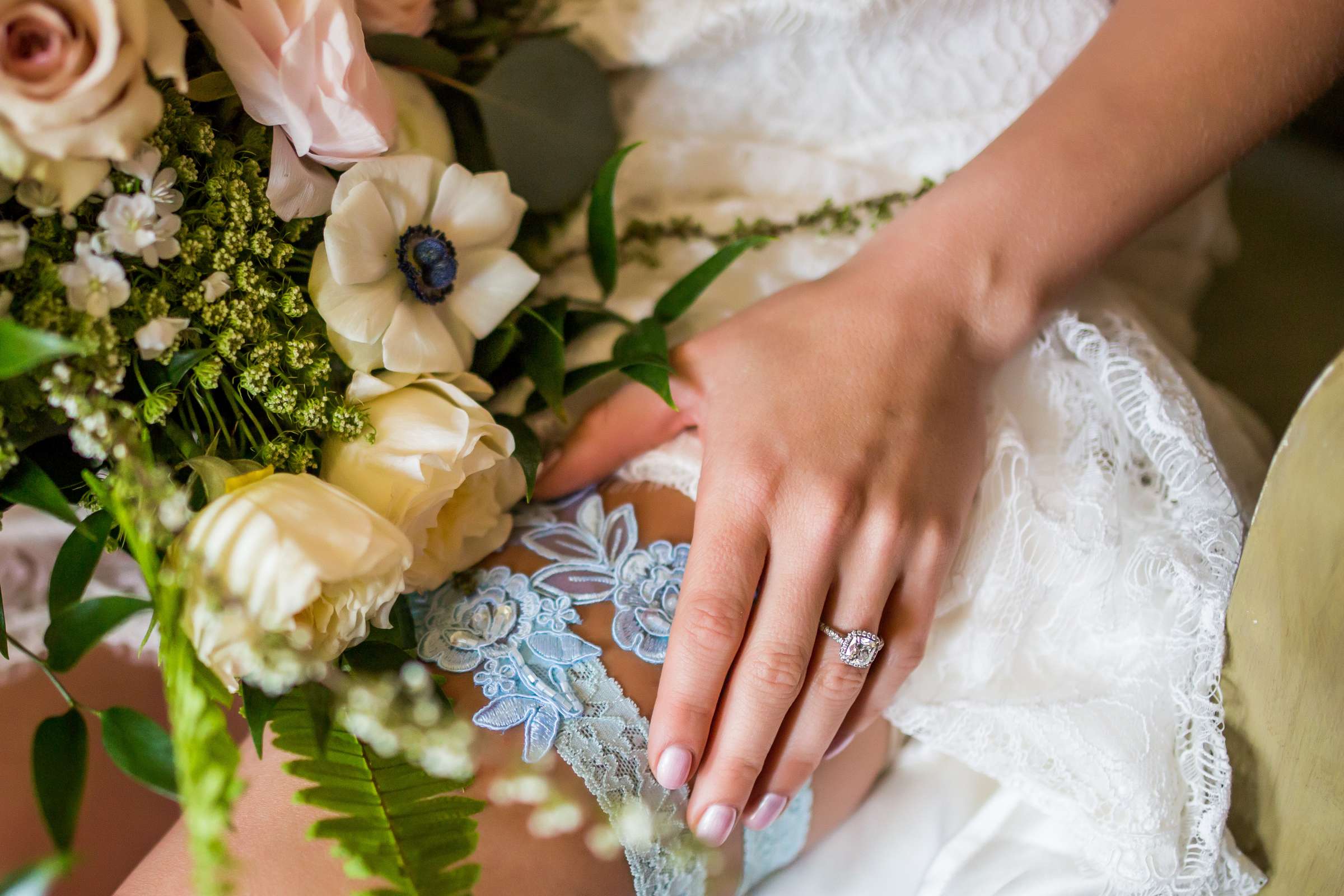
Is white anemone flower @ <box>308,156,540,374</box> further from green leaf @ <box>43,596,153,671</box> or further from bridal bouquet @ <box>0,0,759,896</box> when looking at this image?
green leaf @ <box>43,596,153,671</box>

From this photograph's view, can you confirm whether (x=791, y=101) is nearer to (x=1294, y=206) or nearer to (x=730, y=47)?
(x=730, y=47)

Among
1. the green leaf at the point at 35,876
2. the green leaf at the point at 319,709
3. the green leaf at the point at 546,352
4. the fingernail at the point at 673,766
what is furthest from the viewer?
the green leaf at the point at 546,352

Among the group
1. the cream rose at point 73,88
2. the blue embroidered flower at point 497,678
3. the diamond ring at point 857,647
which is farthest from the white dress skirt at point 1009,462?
the cream rose at point 73,88

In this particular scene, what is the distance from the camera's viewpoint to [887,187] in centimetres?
84

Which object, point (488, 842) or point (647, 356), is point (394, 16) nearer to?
point (647, 356)

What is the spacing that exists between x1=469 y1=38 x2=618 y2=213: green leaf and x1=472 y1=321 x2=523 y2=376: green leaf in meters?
0.16

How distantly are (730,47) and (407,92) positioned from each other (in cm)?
30

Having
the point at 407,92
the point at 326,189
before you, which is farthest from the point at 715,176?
the point at 326,189

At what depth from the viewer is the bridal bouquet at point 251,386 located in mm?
420

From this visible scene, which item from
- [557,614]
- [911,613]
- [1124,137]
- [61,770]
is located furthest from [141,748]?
[1124,137]

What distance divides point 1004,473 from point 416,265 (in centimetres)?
46

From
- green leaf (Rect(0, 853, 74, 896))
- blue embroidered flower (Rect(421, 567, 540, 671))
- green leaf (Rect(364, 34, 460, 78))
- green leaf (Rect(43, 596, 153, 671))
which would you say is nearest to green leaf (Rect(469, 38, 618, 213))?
green leaf (Rect(364, 34, 460, 78))

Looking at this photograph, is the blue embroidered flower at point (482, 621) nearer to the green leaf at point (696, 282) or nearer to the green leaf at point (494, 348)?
the green leaf at point (494, 348)

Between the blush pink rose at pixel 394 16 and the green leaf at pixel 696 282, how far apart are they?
0.93 ft
